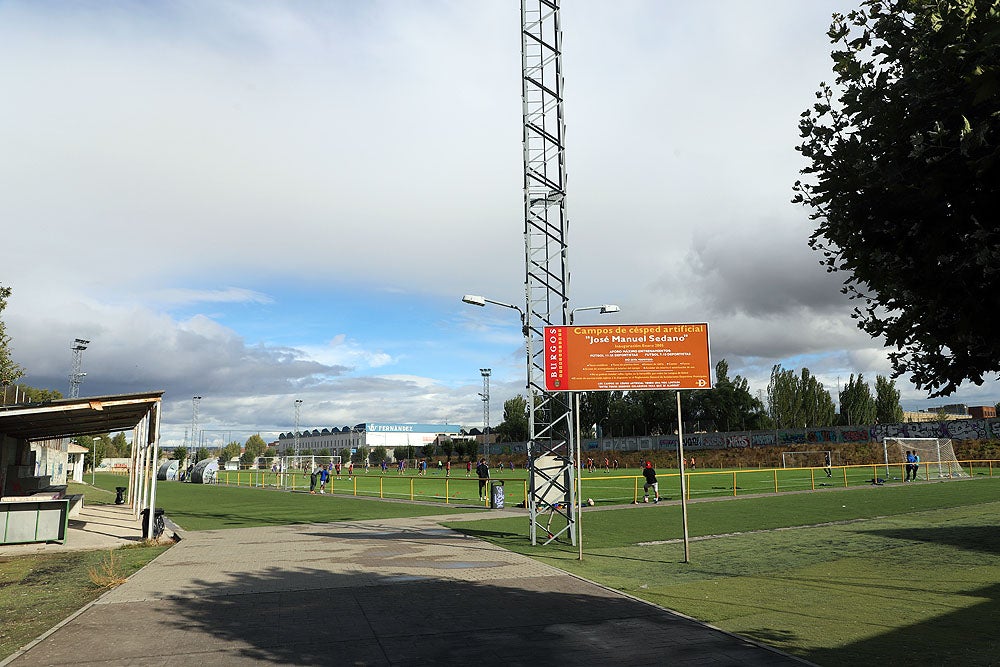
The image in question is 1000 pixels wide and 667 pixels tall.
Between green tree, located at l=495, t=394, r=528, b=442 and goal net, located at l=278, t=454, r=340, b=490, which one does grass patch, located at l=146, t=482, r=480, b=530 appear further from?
green tree, located at l=495, t=394, r=528, b=442

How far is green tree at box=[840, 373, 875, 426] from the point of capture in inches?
3570

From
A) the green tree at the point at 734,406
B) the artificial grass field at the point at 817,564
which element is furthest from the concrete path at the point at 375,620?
the green tree at the point at 734,406

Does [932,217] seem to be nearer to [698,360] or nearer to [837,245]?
[837,245]

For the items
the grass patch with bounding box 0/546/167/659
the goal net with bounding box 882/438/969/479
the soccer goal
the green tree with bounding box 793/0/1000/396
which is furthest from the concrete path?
the soccer goal

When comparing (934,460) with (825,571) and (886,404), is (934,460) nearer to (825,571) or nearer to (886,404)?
(825,571)

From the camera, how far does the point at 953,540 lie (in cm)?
1433

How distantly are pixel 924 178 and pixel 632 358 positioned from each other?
10.3 meters

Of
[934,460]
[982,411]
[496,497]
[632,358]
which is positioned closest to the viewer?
[632,358]

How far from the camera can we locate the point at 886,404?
90.8 m

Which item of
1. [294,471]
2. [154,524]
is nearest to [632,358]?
[154,524]

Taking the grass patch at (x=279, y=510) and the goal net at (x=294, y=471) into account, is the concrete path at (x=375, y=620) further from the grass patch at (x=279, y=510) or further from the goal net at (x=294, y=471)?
the goal net at (x=294, y=471)

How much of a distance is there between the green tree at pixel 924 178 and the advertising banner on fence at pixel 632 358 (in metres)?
8.71

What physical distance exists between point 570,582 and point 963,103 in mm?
9271

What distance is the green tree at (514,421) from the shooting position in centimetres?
12231
